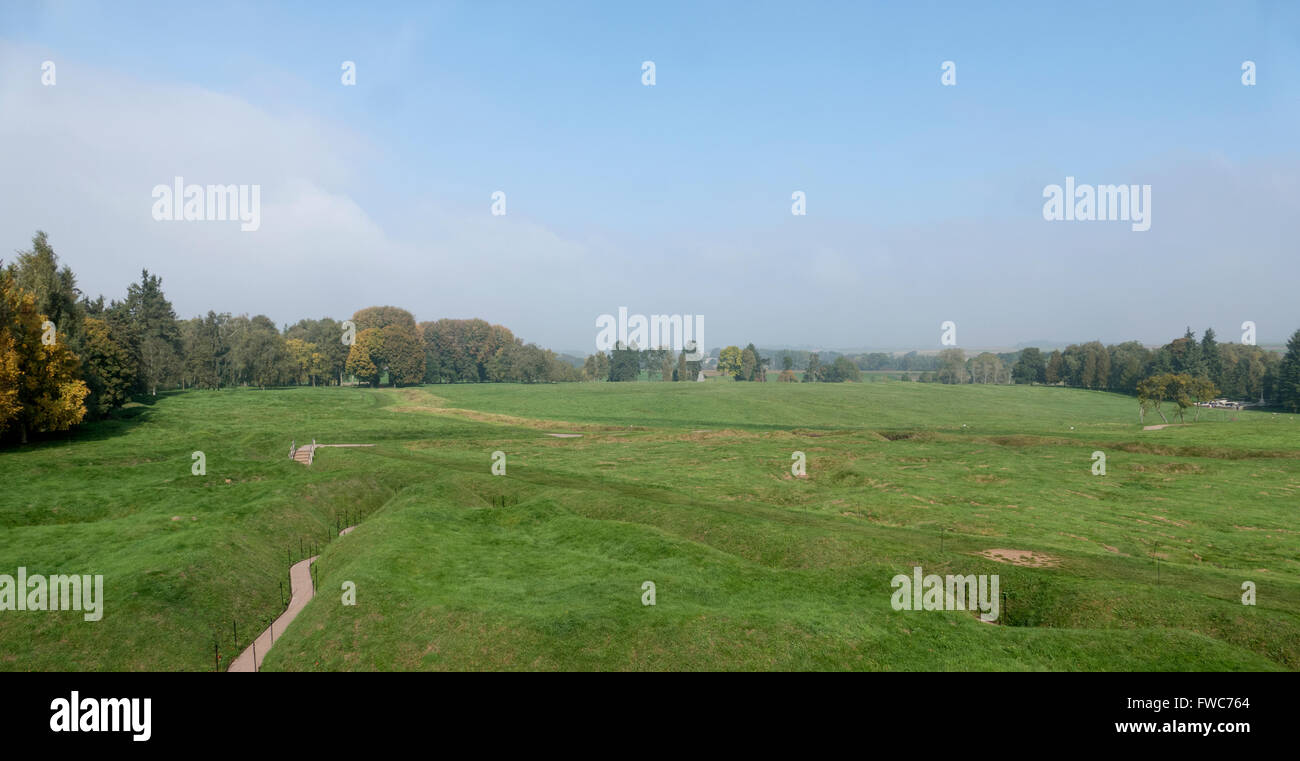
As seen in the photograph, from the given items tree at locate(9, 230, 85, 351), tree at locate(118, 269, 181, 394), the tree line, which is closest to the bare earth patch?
the tree line

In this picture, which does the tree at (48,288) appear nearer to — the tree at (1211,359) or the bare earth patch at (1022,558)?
the bare earth patch at (1022,558)

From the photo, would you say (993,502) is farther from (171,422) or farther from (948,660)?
(171,422)

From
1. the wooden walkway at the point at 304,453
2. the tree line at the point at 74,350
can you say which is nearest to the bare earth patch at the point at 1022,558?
the wooden walkway at the point at 304,453

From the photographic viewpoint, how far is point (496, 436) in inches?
4237

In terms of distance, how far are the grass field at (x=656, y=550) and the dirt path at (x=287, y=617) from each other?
763mm

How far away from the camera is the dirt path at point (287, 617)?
102ft

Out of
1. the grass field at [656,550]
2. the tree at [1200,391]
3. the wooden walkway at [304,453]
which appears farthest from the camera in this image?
the tree at [1200,391]

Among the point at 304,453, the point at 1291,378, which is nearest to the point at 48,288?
the point at 304,453

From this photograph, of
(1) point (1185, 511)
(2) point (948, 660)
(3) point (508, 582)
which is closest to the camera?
(2) point (948, 660)

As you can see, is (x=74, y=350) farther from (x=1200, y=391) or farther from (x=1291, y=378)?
(x=1291, y=378)

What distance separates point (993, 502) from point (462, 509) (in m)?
48.3

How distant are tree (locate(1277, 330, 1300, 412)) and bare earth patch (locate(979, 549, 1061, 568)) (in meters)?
177
